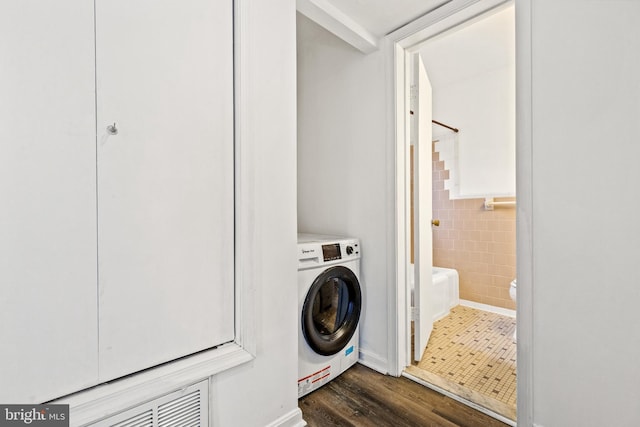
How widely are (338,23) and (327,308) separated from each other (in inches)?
68.9

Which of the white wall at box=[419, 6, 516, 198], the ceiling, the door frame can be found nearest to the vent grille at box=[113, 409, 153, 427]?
the door frame

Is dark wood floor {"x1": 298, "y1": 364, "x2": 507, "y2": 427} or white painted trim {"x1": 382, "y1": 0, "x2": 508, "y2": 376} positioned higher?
white painted trim {"x1": 382, "y1": 0, "x2": 508, "y2": 376}

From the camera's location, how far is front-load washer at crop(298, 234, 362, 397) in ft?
5.56

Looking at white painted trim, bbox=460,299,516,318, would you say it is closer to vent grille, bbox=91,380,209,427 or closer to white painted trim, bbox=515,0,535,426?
white painted trim, bbox=515,0,535,426

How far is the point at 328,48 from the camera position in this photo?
2312mm

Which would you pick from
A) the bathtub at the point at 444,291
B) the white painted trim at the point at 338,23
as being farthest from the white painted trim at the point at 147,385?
the bathtub at the point at 444,291

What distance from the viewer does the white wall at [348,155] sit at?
2.02 metres

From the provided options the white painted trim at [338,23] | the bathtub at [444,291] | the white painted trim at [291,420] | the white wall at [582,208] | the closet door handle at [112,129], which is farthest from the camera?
the bathtub at [444,291]

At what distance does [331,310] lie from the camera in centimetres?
197

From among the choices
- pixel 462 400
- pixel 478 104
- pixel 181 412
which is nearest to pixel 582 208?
pixel 462 400

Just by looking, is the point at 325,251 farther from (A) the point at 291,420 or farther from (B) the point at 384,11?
(B) the point at 384,11

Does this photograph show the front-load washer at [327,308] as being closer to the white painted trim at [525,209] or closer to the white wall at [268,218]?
the white wall at [268,218]

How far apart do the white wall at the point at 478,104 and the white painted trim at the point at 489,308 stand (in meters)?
1.17

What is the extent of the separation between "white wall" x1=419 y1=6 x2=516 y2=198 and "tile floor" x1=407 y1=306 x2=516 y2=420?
133 centimetres
